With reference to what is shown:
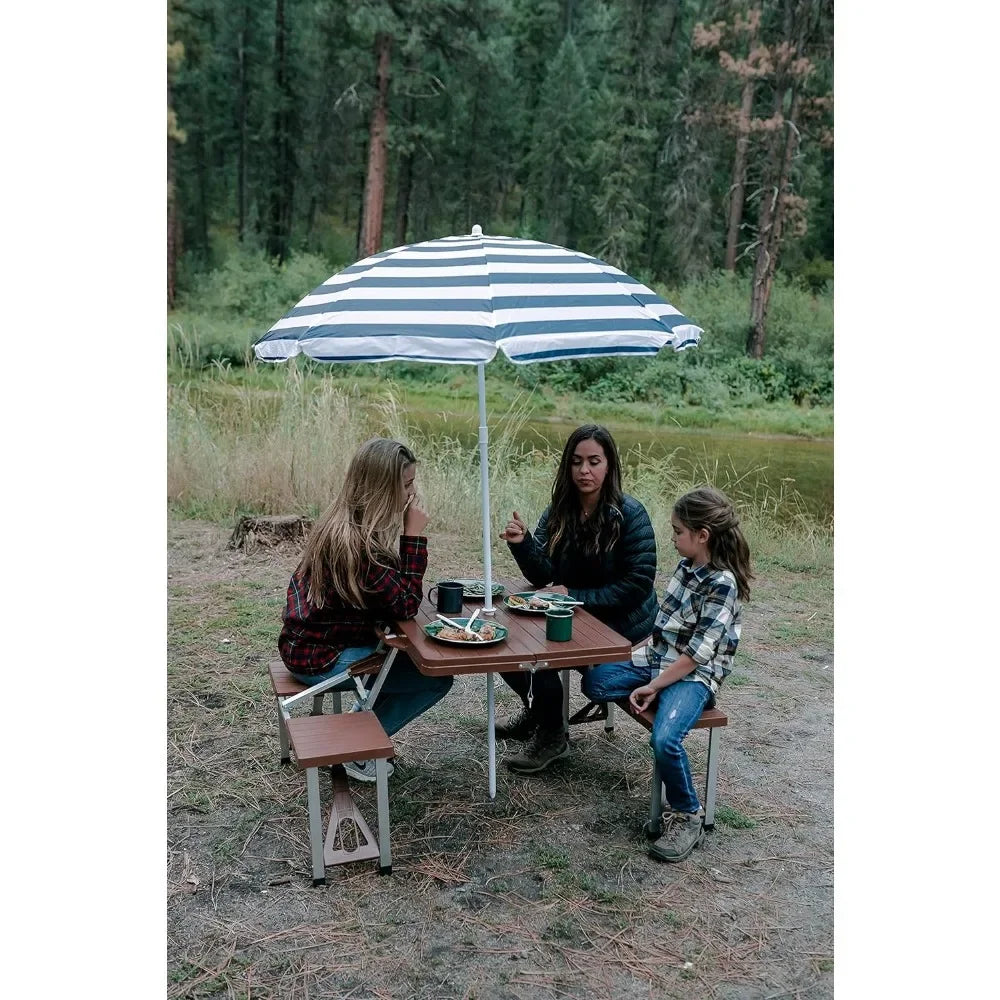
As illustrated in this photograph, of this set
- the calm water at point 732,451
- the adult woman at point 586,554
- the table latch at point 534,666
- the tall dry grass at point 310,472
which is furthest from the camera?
the calm water at point 732,451

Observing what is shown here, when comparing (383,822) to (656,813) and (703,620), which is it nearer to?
(656,813)

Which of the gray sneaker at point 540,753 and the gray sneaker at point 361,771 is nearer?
the gray sneaker at point 361,771

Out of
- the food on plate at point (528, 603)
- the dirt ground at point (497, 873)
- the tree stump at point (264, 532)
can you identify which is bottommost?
the dirt ground at point (497, 873)

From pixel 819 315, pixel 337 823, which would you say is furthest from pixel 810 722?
pixel 819 315

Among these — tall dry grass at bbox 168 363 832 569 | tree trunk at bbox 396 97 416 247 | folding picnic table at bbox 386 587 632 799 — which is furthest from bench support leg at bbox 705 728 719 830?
tree trunk at bbox 396 97 416 247

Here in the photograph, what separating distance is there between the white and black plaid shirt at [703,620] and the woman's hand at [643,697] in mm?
127

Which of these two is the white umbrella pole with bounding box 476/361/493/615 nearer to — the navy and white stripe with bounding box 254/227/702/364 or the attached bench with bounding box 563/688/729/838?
the navy and white stripe with bounding box 254/227/702/364

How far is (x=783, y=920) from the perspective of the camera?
244 cm

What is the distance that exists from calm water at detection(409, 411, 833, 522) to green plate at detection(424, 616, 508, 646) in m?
6.50

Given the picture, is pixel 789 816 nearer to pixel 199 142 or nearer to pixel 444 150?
pixel 444 150

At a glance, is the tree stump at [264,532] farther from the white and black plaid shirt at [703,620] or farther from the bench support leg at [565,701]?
the white and black plaid shirt at [703,620]

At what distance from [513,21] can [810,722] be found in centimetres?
1387

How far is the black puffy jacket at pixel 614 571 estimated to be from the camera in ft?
10.3

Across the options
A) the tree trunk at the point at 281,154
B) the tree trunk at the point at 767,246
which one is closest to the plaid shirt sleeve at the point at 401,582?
the tree trunk at the point at 767,246
